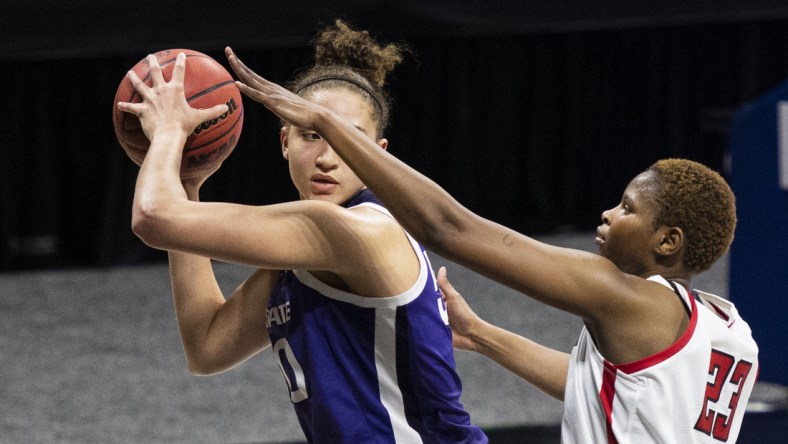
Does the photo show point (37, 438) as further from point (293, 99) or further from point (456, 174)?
point (456, 174)

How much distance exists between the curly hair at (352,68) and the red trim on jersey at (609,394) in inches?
24.0

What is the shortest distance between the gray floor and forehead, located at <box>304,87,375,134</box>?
2.22m

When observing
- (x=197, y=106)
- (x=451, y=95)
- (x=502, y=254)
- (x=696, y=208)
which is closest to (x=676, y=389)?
(x=696, y=208)

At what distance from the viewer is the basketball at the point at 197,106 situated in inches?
81.6

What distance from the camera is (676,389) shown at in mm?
1973

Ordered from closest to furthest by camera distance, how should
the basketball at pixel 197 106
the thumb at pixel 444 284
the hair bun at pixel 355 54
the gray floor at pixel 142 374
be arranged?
the basketball at pixel 197 106, the hair bun at pixel 355 54, the thumb at pixel 444 284, the gray floor at pixel 142 374

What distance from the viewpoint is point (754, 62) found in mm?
8141

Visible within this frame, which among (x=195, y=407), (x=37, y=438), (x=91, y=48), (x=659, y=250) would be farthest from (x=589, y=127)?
(x=659, y=250)

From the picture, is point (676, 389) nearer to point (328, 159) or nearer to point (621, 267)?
point (621, 267)

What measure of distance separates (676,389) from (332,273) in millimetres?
609

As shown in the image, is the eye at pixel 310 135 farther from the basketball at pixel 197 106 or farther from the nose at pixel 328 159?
the basketball at pixel 197 106

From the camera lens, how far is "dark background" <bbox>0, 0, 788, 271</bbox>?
6684mm

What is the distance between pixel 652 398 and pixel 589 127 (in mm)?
6310

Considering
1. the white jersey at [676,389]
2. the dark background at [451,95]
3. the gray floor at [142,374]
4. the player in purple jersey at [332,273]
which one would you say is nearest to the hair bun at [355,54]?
the player in purple jersey at [332,273]
